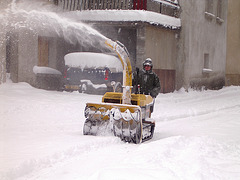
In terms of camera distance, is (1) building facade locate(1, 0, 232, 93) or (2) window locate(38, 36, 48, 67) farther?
(2) window locate(38, 36, 48, 67)

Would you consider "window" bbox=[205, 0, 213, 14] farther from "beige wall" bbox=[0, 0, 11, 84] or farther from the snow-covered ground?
the snow-covered ground

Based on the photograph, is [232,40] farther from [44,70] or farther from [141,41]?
[44,70]

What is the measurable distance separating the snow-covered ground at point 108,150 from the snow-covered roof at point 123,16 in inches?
247

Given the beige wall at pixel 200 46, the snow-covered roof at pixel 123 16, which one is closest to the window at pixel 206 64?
the beige wall at pixel 200 46

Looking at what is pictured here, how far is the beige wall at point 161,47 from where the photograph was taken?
15.0m

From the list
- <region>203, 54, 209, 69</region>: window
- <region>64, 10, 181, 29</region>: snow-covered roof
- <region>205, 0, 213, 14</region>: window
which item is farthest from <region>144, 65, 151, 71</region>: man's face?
<region>205, 0, 213, 14</region>: window

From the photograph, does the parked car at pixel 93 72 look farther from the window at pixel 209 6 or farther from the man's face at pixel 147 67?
the window at pixel 209 6

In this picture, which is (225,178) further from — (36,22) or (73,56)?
(36,22)

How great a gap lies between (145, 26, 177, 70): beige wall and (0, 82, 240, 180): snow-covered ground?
21.5ft

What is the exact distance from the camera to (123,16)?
14.2 m

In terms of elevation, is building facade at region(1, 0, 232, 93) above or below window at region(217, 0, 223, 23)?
below

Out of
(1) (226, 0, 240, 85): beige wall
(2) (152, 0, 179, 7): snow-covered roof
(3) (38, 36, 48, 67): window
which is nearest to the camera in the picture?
(2) (152, 0, 179, 7): snow-covered roof

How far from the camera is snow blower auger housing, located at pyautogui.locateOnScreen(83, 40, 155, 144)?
566 centimetres

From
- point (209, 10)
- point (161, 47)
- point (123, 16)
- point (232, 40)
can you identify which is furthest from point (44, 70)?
point (232, 40)
